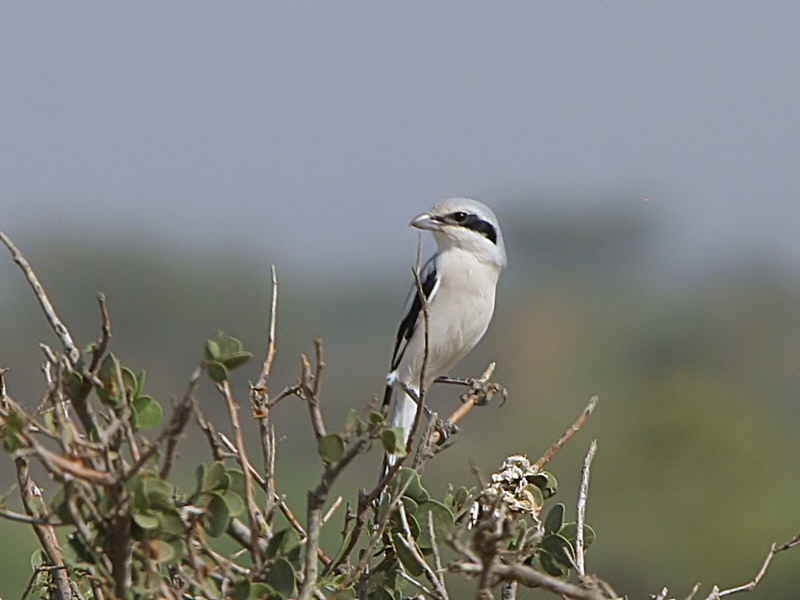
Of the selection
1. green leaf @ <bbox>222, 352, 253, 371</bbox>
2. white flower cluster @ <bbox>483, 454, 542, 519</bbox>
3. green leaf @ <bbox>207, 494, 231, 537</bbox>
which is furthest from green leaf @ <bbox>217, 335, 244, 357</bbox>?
white flower cluster @ <bbox>483, 454, 542, 519</bbox>

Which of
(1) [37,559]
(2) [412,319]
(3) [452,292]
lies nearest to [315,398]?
(1) [37,559]

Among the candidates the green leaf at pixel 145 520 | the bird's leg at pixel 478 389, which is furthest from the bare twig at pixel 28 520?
the bird's leg at pixel 478 389

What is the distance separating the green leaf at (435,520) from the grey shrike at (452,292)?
1625mm

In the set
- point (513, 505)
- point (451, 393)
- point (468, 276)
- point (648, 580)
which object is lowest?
point (648, 580)

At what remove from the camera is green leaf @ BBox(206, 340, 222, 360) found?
1081 millimetres

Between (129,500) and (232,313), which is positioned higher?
(129,500)

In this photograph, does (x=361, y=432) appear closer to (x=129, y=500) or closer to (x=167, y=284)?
(x=129, y=500)

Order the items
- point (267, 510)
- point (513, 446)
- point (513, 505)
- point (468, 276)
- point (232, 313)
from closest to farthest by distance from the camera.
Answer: point (267, 510) < point (513, 505) < point (468, 276) < point (513, 446) < point (232, 313)

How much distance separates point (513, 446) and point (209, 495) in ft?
48.9

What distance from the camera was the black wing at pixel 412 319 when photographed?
3119 millimetres

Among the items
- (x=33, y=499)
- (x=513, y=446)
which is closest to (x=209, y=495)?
(x=33, y=499)

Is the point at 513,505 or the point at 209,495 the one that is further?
the point at 513,505

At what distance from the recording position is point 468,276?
121 inches

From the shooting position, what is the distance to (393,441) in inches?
46.4
